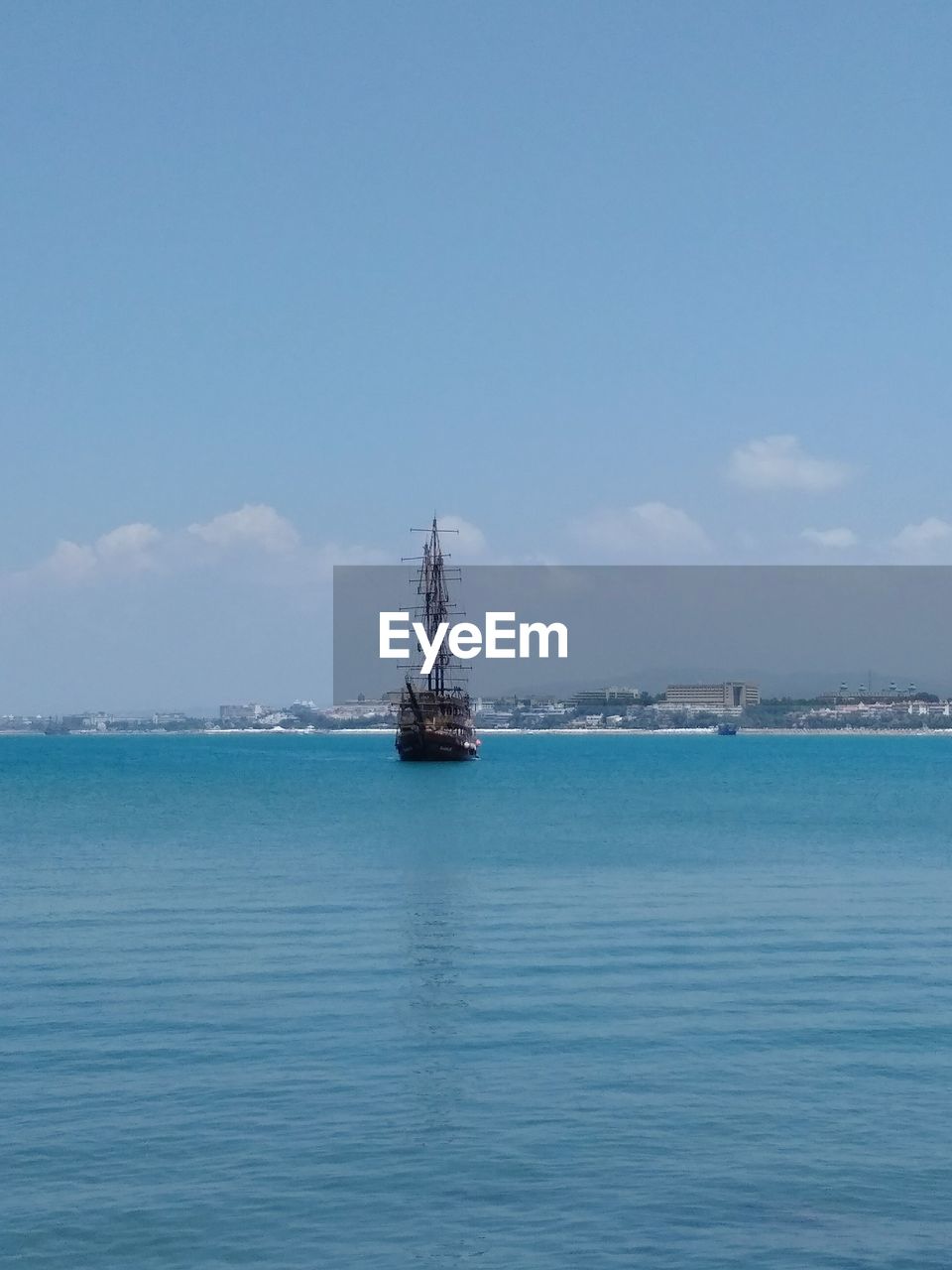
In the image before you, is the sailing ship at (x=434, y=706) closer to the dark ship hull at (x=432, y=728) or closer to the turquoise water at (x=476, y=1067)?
the dark ship hull at (x=432, y=728)

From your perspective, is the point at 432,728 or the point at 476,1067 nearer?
the point at 476,1067

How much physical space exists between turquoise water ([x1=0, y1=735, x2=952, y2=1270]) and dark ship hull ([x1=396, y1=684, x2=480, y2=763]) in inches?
2794

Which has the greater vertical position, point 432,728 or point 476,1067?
point 432,728

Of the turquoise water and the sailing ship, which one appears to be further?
the sailing ship

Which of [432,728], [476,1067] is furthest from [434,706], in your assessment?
[476,1067]

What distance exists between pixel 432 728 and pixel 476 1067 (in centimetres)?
9250

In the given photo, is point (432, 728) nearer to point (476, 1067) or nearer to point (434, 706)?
point (434, 706)

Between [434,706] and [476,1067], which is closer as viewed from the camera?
[476,1067]

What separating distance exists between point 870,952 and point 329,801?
47688mm

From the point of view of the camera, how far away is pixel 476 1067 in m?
16.1

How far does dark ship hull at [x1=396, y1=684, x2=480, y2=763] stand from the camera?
108m

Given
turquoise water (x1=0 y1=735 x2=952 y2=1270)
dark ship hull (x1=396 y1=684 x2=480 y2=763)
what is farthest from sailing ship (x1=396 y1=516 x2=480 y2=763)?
turquoise water (x1=0 y1=735 x2=952 y2=1270)

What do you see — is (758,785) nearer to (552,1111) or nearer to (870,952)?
(870,952)

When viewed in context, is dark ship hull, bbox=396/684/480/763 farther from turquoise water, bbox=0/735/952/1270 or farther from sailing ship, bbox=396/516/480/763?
turquoise water, bbox=0/735/952/1270
